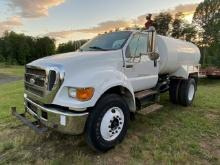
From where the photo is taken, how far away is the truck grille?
4270 mm

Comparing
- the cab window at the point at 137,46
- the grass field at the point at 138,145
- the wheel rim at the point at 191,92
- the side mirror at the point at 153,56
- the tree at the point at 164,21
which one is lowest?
the grass field at the point at 138,145

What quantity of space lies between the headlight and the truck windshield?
1.48 meters

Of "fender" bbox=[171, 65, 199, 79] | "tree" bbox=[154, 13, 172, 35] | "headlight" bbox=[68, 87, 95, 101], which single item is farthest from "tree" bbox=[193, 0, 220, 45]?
"headlight" bbox=[68, 87, 95, 101]

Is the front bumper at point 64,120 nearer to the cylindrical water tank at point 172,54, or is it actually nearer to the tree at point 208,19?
the cylindrical water tank at point 172,54

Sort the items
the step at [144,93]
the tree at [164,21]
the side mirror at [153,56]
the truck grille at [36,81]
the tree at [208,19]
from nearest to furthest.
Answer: the truck grille at [36,81] < the step at [144,93] < the side mirror at [153,56] < the tree at [164,21] < the tree at [208,19]

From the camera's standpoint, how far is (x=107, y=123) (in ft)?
14.4

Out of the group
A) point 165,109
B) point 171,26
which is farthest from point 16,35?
point 165,109

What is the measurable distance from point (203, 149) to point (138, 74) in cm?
198

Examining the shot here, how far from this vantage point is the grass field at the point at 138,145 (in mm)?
4219

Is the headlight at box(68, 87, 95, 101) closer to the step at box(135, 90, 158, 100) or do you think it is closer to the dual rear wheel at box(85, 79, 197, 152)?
the dual rear wheel at box(85, 79, 197, 152)

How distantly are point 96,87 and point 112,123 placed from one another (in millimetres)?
797

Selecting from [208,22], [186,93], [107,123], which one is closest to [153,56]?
[107,123]

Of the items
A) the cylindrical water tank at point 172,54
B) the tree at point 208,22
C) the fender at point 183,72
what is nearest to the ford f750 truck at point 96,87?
the cylindrical water tank at point 172,54

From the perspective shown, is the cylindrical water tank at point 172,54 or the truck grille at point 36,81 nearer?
the truck grille at point 36,81
